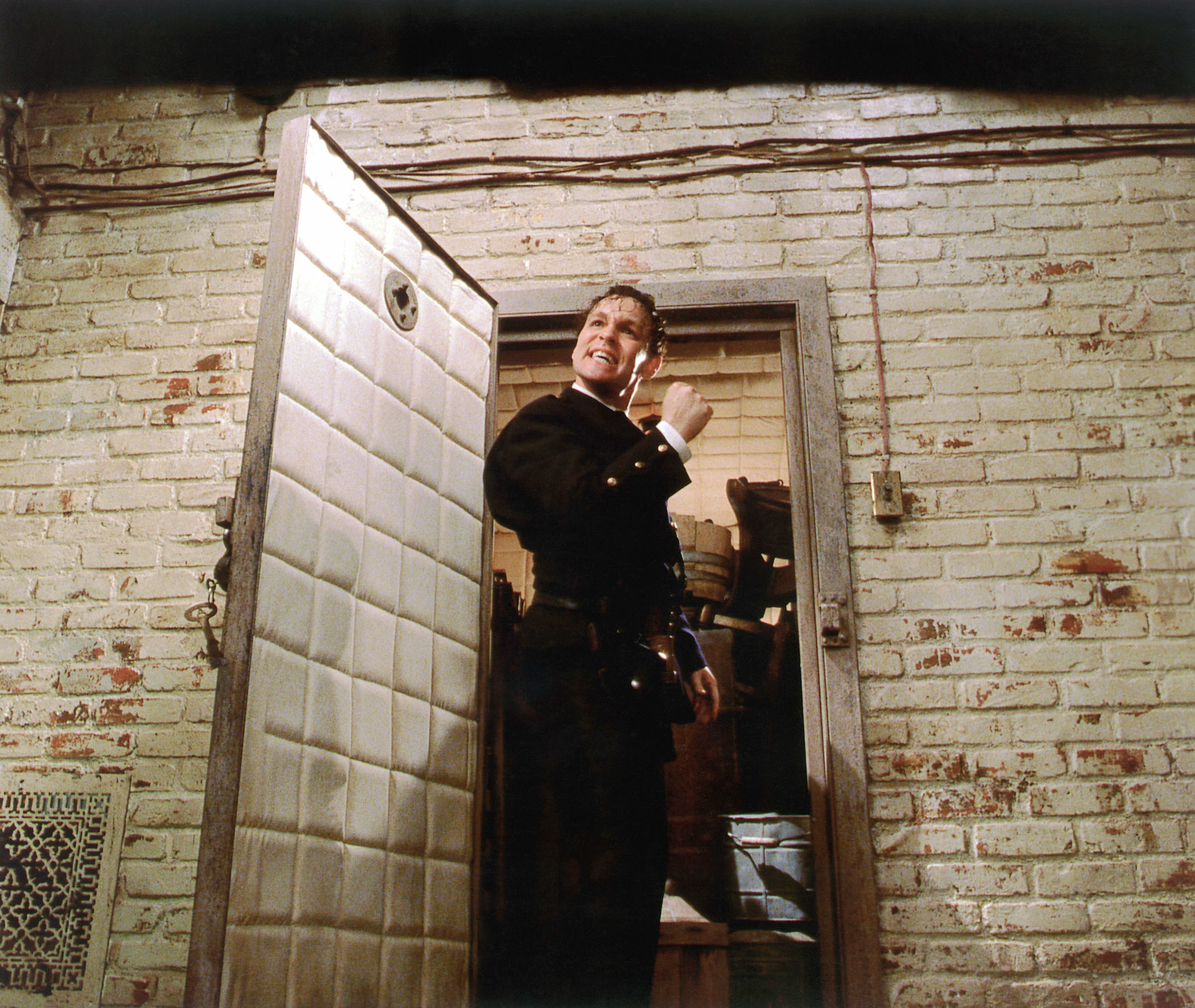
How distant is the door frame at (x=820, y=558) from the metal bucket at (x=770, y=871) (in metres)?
0.26

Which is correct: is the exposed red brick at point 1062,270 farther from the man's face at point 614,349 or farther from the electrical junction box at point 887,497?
the man's face at point 614,349

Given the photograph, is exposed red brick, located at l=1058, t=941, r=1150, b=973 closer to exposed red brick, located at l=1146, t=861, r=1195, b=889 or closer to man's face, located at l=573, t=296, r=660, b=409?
exposed red brick, located at l=1146, t=861, r=1195, b=889

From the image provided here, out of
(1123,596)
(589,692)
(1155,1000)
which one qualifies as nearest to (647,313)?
(589,692)

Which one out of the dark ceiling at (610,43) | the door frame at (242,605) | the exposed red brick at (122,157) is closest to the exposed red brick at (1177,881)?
the door frame at (242,605)

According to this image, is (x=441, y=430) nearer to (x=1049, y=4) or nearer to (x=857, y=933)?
(x=857, y=933)

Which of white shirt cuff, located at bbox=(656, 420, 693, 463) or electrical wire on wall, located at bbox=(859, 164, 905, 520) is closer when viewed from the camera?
white shirt cuff, located at bbox=(656, 420, 693, 463)

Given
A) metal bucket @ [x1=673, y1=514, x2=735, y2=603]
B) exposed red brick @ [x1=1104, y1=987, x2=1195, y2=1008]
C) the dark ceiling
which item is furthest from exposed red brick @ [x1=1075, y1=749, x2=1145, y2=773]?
the dark ceiling

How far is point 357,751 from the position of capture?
1.84 m

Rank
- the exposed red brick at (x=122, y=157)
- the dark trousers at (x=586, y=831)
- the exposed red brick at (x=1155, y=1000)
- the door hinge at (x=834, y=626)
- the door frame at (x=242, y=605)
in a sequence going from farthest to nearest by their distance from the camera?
the exposed red brick at (x=122, y=157), the door hinge at (x=834, y=626), the exposed red brick at (x=1155, y=1000), the dark trousers at (x=586, y=831), the door frame at (x=242, y=605)

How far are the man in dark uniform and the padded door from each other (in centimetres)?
20

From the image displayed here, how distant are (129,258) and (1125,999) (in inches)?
124

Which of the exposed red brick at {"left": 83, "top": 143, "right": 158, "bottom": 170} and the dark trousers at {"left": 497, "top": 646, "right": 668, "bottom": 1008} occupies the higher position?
the exposed red brick at {"left": 83, "top": 143, "right": 158, "bottom": 170}

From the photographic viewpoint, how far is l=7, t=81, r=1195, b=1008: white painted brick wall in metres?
2.18

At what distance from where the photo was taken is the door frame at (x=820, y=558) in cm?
214
